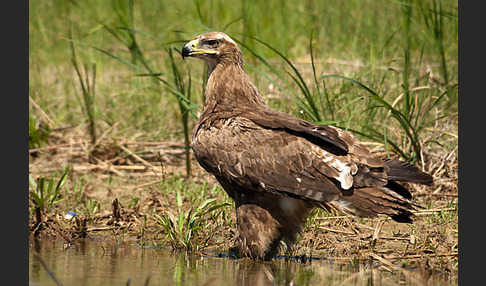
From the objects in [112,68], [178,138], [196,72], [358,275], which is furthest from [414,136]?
[112,68]

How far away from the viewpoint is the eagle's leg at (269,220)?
4809mm

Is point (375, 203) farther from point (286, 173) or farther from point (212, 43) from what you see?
point (212, 43)

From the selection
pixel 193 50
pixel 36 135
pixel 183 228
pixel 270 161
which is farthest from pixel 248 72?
pixel 270 161

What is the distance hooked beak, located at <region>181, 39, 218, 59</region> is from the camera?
5330mm

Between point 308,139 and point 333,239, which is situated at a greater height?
point 308,139

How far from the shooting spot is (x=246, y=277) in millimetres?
4387

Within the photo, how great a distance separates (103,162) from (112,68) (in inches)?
96.0

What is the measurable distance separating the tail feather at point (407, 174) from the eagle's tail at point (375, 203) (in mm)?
105

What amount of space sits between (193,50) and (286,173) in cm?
128

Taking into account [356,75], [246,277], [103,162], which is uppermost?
[356,75]

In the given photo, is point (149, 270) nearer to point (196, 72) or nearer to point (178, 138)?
point (178, 138)

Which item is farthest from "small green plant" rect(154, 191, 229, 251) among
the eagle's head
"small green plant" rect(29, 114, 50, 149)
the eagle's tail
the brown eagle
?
"small green plant" rect(29, 114, 50, 149)

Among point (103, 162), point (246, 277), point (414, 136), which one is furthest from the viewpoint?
point (103, 162)

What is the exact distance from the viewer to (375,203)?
14.9ft
